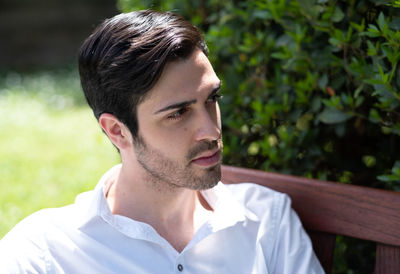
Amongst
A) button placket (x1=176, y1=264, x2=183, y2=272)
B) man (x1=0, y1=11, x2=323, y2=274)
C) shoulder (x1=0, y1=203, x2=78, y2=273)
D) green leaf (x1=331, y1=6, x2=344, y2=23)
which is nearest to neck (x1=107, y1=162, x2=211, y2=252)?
man (x1=0, y1=11, x2=323, y2=274)

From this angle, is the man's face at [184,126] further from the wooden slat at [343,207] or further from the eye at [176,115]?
the wooden slat at [343,207]

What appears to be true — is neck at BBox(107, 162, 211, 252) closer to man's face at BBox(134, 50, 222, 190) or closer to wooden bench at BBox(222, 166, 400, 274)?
man's face at BBox(134, 50, 222, 190)

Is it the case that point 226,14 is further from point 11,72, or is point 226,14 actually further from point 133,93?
point 11,72

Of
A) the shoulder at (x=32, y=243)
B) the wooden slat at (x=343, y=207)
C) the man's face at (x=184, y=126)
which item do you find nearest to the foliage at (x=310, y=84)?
the wooden slat at (x=343, y=207)

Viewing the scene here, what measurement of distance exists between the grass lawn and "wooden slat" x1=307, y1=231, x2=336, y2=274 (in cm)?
140

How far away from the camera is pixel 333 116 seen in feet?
7.39

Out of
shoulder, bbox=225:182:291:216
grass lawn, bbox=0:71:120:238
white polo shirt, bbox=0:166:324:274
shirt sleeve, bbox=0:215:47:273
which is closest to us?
shirt sleeve, bbox=0:215:47:273

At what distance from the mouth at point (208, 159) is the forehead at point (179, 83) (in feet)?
0.79

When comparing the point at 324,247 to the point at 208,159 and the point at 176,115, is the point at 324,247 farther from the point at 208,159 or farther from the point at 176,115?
the point at 176,115

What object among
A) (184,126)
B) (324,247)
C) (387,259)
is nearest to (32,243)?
(184,126)

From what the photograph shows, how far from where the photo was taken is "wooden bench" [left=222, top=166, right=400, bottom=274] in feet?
6.32

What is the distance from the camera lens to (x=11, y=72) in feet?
33.1

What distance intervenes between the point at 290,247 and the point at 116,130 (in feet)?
2.93

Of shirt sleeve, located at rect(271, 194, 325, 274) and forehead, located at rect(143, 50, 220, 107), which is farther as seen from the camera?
shirt sleeve, located at rect(271, 194, 325, 274)
